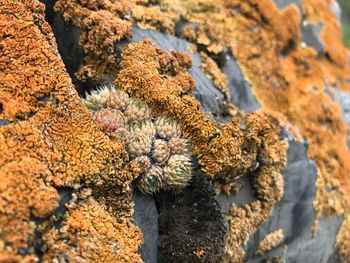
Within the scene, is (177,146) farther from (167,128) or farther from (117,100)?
(117,100)

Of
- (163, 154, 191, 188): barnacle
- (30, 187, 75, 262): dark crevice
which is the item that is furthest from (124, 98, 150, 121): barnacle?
(30, 187, 75, 262): dark crevice

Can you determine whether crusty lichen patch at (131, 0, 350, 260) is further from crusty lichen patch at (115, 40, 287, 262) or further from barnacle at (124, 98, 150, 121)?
barnacle at (124, 98, 150, 121)

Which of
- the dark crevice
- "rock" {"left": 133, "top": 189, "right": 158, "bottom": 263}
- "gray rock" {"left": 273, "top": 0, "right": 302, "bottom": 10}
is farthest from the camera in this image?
"gray rock" {"left": 273, "top": 0, "right": 302, "bottom": 10}

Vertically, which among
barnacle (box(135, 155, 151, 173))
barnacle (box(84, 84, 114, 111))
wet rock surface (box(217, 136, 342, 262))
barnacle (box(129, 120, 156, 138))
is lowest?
wet rock surface (box(217, 136, 342, 262))

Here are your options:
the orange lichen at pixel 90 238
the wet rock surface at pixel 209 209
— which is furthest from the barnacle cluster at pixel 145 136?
the orange lichen at pixel 90 238

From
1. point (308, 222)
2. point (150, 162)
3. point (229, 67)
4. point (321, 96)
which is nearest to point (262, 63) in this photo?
point (229, 67)

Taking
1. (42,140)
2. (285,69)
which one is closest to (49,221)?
(42,140)

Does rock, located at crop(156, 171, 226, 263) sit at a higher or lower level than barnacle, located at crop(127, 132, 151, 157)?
lower
